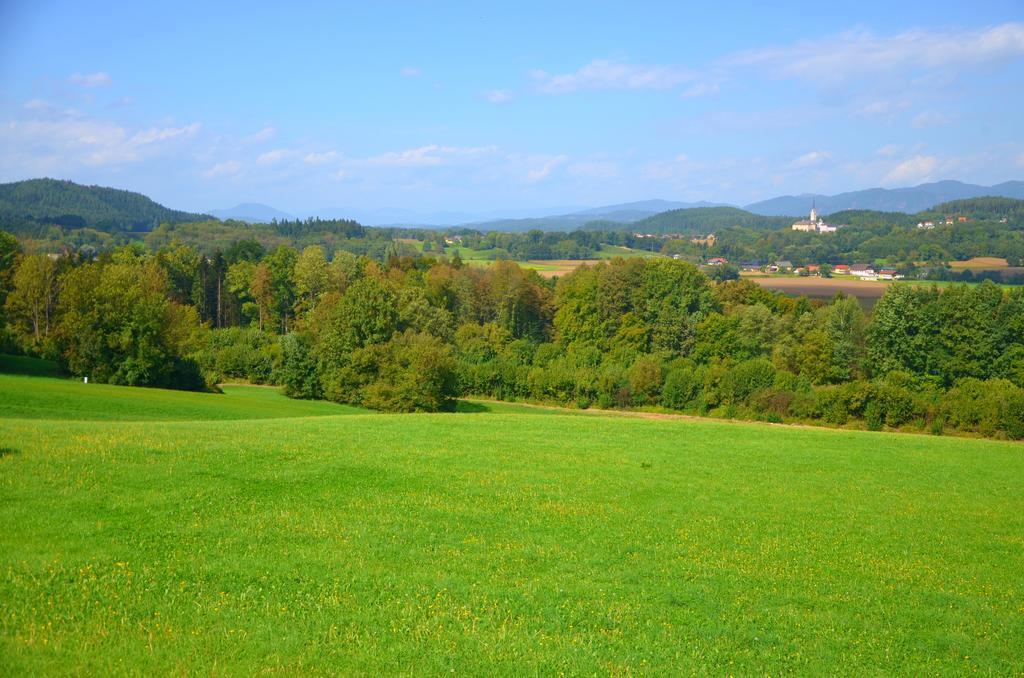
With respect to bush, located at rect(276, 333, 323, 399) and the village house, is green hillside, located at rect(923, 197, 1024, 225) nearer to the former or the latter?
the village house

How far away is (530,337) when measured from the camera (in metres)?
93.4

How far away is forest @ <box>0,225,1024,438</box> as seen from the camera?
5706 cm

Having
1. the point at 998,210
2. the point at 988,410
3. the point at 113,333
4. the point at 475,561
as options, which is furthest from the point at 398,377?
the point at 998,210

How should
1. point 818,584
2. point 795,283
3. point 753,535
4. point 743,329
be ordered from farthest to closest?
point 795,283 < point 743,329 < point 753,535 < point 818,584

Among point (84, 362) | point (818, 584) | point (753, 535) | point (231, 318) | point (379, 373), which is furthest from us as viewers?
point (231, 318)

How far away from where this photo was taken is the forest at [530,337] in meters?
57.1

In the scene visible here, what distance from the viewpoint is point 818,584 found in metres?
14.8

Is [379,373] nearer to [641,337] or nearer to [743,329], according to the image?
[641,337]

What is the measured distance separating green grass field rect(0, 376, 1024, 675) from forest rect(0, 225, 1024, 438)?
3354 cm

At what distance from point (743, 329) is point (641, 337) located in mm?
11364

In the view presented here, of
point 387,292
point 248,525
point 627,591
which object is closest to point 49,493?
point 248,525

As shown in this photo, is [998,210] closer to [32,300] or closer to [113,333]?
[113,333]

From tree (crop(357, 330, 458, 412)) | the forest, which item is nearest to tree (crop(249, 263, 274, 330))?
the forest

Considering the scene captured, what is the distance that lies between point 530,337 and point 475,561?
78.9m
